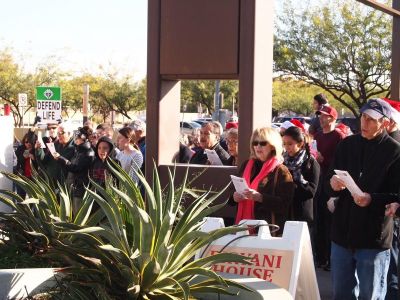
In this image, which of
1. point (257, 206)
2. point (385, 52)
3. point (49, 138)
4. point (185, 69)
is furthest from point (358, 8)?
point (257, 206)

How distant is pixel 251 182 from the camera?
7.05 metres

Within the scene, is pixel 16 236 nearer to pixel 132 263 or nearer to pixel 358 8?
pixel 132 263

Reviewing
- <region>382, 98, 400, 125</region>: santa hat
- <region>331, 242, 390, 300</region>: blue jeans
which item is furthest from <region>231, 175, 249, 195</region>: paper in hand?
<region>382, 98, 400, 125</region>: santa hat

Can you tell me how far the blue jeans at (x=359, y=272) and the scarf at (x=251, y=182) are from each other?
0.96m

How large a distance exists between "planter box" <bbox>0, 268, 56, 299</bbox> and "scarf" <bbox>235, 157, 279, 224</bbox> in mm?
2680

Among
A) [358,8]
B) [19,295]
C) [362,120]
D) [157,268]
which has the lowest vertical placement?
[19,295]

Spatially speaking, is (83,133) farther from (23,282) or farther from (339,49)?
(339,49)

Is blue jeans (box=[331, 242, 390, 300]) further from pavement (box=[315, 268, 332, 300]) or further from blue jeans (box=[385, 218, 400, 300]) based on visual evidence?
pavement (box=[315, 268, 332, 300])

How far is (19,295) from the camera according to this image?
4539 millimetres

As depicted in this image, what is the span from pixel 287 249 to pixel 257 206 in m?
1.41

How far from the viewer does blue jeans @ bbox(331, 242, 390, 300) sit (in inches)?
237

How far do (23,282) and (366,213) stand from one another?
268 centimetres

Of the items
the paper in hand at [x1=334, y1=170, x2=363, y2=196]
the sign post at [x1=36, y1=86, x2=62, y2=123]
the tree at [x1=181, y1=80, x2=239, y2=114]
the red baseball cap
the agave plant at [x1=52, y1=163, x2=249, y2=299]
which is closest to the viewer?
the agave plant at [x1=52, y1=163, x2=249, y2=299]

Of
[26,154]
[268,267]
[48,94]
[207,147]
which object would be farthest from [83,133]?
[48,94]
